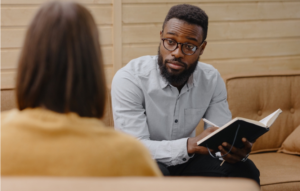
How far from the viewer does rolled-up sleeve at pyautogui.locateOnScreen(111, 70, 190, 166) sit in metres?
1.60

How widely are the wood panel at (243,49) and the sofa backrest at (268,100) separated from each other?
293 mm

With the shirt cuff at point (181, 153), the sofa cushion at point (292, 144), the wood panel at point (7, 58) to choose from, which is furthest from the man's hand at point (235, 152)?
the wood panel at point (7, 58)

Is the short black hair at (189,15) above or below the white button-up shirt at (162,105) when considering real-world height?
above

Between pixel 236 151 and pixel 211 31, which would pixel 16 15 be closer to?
pixel 211 31

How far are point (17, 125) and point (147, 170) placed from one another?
284mm

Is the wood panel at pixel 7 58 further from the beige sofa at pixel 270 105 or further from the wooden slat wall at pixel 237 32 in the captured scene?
the beige sofa at pixel 270 105

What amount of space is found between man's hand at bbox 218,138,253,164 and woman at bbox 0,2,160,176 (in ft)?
2.73

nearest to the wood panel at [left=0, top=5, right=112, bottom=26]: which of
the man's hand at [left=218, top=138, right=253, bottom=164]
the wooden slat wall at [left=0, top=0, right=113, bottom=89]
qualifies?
the wooden slat wall at [left=0, top=0, right=113, bottom=89]

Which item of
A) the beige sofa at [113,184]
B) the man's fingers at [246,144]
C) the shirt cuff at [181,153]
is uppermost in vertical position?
the beige sofa at [113,184]

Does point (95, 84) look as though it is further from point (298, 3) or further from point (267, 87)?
point (298, 3)

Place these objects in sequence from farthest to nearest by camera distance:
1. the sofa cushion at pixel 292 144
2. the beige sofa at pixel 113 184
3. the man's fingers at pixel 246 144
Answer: the sofa cushion at pixel 292 144
the man's fingers at pixel 246 144
the beige sofa at pixel 113 184

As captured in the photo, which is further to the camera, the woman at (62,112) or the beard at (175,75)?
the beard at (175,75)

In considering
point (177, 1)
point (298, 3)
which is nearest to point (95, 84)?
point (177, 1)

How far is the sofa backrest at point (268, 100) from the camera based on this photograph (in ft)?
7.23
